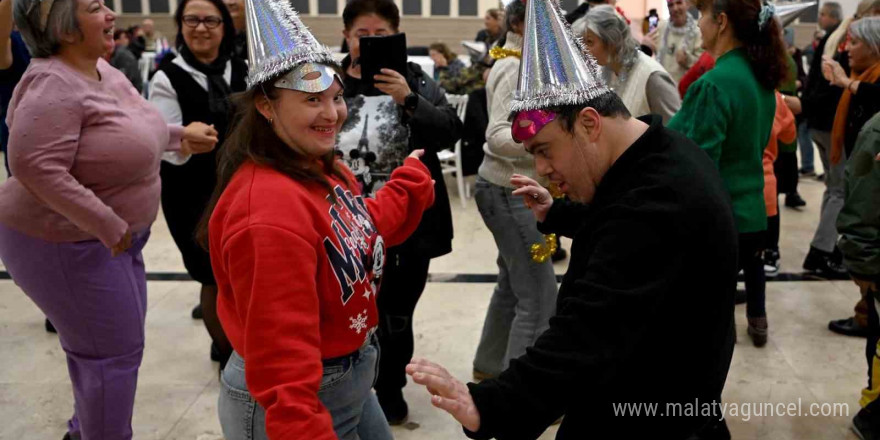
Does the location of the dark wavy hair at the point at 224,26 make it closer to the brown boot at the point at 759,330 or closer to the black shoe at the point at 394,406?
the black shoe at the point at 394,406

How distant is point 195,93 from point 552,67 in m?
1.92

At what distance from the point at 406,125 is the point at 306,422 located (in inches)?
58.5

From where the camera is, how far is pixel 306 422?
1.42 m

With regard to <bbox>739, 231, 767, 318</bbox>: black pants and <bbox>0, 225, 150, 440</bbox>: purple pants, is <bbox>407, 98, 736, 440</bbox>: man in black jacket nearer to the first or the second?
<bbox>0, 225, 150, 440</bbox>: purple pants

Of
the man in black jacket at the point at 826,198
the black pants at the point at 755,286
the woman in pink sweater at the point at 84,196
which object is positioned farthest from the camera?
the man in black jacket at the point at 826,198

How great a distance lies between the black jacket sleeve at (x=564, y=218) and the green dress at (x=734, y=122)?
0.95 meters

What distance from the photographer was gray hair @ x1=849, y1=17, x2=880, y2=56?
12.3 feet

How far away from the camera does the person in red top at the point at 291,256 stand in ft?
4.78

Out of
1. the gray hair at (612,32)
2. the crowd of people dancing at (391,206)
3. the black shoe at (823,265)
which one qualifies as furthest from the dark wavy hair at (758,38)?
the black shoe at (823,265)

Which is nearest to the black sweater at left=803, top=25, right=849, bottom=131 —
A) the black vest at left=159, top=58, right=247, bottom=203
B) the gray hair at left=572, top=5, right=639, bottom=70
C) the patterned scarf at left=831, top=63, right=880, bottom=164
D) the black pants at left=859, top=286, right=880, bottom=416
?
the patterned scarf at left=831, top=63, right=880, bottom=164

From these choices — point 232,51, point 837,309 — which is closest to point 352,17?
point 232,51

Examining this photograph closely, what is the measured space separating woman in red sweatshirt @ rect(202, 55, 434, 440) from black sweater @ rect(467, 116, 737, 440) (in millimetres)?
347

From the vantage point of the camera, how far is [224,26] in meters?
3.18

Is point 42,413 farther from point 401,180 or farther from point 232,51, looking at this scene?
point 401,180
